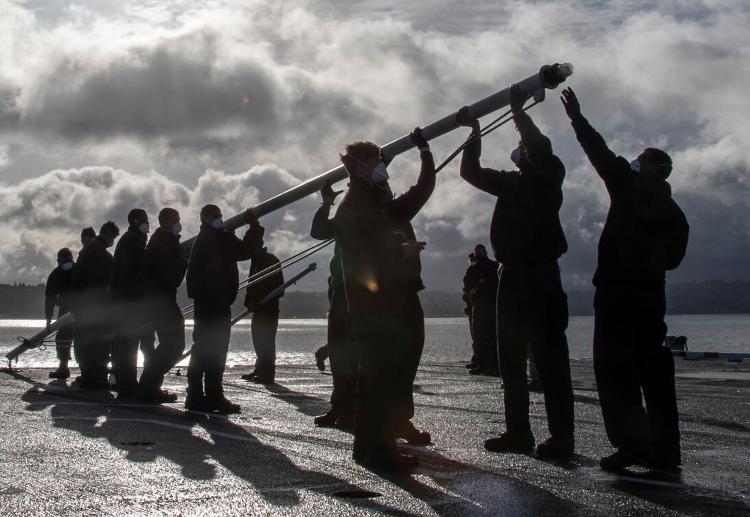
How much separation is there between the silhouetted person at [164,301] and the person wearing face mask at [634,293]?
558cm

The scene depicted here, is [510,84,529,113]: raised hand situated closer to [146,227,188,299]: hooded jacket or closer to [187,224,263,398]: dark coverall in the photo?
[187,224,263,398]: dark coverall

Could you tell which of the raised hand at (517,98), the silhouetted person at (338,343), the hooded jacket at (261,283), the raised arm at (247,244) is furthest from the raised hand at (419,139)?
the hooded jacket at (261,283)

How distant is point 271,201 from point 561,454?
230 inches

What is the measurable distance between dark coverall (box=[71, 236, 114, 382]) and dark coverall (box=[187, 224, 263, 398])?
368 centimetres

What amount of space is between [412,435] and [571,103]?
2.67 metres

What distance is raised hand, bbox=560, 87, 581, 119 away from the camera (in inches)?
238

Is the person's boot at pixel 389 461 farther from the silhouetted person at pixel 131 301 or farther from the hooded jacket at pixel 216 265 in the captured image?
the silhouetted person at pixel 131 301

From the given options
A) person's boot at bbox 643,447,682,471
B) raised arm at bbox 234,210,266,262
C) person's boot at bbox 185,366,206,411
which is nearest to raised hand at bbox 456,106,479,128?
person's boot at bbox 643,447,682,471

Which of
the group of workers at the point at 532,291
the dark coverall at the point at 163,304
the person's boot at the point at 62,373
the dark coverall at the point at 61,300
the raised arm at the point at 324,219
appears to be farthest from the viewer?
the person's boot at the point at 62,373

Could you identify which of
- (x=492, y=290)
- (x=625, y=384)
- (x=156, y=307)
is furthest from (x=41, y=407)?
(x=492, y=290)

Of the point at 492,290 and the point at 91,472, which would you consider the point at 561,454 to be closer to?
the point at 91,472

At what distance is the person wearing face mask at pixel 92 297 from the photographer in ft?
42.1

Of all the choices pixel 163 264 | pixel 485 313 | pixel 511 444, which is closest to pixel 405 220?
pixel 511 444

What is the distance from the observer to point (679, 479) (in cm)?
546
